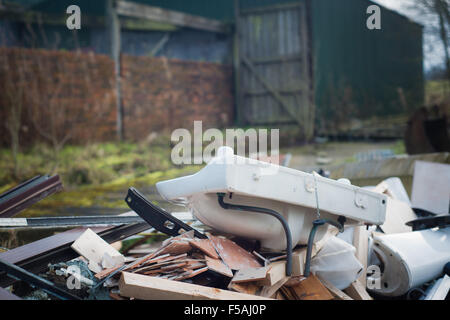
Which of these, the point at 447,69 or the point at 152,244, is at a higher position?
the point at 447,69

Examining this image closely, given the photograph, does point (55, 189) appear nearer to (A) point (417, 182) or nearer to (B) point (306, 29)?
(A) point (417, 182)

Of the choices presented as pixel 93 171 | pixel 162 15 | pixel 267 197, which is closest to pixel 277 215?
pixel 267 197

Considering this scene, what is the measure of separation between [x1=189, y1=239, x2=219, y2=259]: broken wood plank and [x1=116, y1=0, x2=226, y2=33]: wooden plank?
5.97 m

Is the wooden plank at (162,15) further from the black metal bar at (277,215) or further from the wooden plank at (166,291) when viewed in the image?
the wooden plank at (166,291)

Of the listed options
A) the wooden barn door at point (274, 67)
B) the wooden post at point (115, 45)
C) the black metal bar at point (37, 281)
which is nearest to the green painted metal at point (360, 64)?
the wooden barn door at point (274, 67)

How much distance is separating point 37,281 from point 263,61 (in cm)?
774

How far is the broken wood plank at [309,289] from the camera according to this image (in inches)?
71.1

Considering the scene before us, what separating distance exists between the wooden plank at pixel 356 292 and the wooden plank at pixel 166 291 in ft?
2.06

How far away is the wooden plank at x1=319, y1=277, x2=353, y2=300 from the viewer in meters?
1.87

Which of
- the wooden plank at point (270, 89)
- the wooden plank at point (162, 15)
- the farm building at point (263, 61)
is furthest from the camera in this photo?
the wooden plank at point (270, 89)

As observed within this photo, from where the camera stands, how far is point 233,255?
1893 mm

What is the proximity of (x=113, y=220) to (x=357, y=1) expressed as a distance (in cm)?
854

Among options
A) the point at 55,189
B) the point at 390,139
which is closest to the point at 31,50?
the point at 55,189

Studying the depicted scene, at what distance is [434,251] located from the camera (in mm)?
2236
